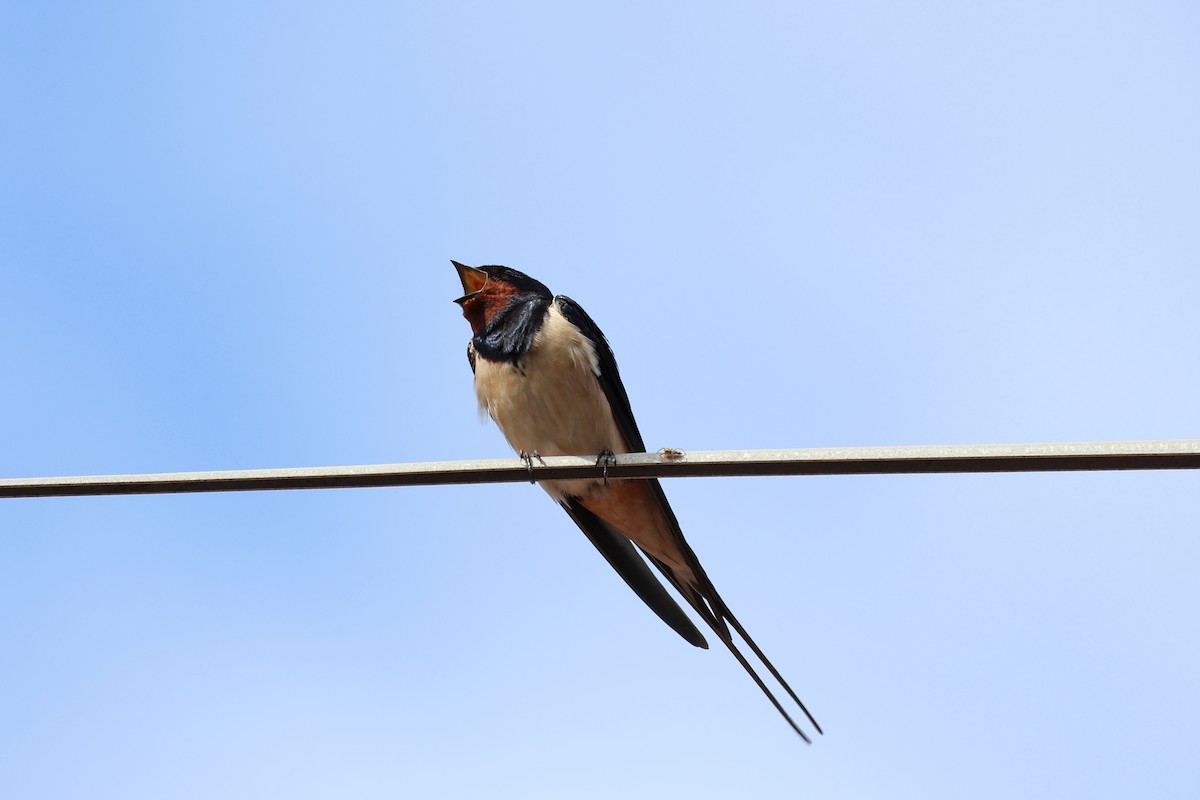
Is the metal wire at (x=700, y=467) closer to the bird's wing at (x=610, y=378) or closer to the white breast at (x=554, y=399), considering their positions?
the white breast at (x=554, y=399)

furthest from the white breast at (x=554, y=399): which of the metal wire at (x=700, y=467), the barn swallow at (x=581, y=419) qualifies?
the metal wire at (x=700, y=467)

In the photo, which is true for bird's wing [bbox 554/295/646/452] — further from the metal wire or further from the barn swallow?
the metal wire

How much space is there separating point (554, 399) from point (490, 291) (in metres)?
0.64

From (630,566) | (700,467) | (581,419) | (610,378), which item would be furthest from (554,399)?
(700,467)

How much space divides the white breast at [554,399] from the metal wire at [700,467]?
1491 millimetres

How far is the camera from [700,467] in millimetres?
1944

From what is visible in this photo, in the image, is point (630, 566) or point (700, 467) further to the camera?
point (630, 566)

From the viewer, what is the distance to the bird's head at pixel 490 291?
412cm

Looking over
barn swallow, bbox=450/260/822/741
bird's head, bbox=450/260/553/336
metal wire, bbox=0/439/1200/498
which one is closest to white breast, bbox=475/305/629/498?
barn swallow, bbox=450/260/822/741

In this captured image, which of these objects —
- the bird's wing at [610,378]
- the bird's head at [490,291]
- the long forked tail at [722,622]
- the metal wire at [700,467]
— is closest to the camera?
the metal wire at [700,467]

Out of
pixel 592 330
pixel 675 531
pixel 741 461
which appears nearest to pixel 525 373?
pixel 592 330

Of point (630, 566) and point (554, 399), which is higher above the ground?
point (554, 399)

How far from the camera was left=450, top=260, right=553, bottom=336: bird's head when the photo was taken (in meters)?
4.12

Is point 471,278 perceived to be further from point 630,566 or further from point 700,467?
point 700,467
